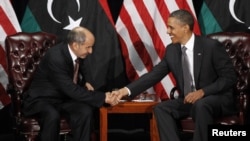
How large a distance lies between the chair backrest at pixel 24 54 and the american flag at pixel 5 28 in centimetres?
46

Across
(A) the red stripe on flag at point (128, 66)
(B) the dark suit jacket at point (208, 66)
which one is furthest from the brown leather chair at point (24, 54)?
(B) the dark suit jacket at point (208, 66)

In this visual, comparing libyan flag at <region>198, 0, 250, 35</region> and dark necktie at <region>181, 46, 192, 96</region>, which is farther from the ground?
libyan flag at <region>198, 0, 250, 35</region>

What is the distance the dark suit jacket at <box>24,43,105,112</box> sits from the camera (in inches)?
226

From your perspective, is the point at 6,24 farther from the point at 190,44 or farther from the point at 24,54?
the point at 190,44

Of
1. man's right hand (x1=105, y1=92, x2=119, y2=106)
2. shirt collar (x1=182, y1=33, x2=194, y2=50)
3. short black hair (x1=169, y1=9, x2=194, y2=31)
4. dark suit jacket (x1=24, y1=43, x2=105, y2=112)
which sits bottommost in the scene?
man's right hand (x1=105, y1=92, x2=119, y2=106)

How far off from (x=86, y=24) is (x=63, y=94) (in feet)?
3.83

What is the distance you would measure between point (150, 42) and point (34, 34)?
1.36m

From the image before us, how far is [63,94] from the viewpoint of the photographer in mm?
5941

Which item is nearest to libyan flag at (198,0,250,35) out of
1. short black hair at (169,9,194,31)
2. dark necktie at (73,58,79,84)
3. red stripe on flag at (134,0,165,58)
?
red stripe on flag at (134,0,165,58)

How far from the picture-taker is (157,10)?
22.5ft

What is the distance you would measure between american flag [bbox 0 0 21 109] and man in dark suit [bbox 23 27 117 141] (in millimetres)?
895

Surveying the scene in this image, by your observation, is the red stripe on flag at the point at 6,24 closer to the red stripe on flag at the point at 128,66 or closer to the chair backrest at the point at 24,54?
the chair backrest at the point at 24,54

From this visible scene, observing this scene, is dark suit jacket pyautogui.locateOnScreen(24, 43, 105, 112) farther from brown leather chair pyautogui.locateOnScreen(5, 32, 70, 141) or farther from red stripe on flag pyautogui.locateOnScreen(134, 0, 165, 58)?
red stripe on flag pyautogui.locateOnScreen(134, 0, 165, 58)

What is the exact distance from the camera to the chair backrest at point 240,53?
6188 mm
